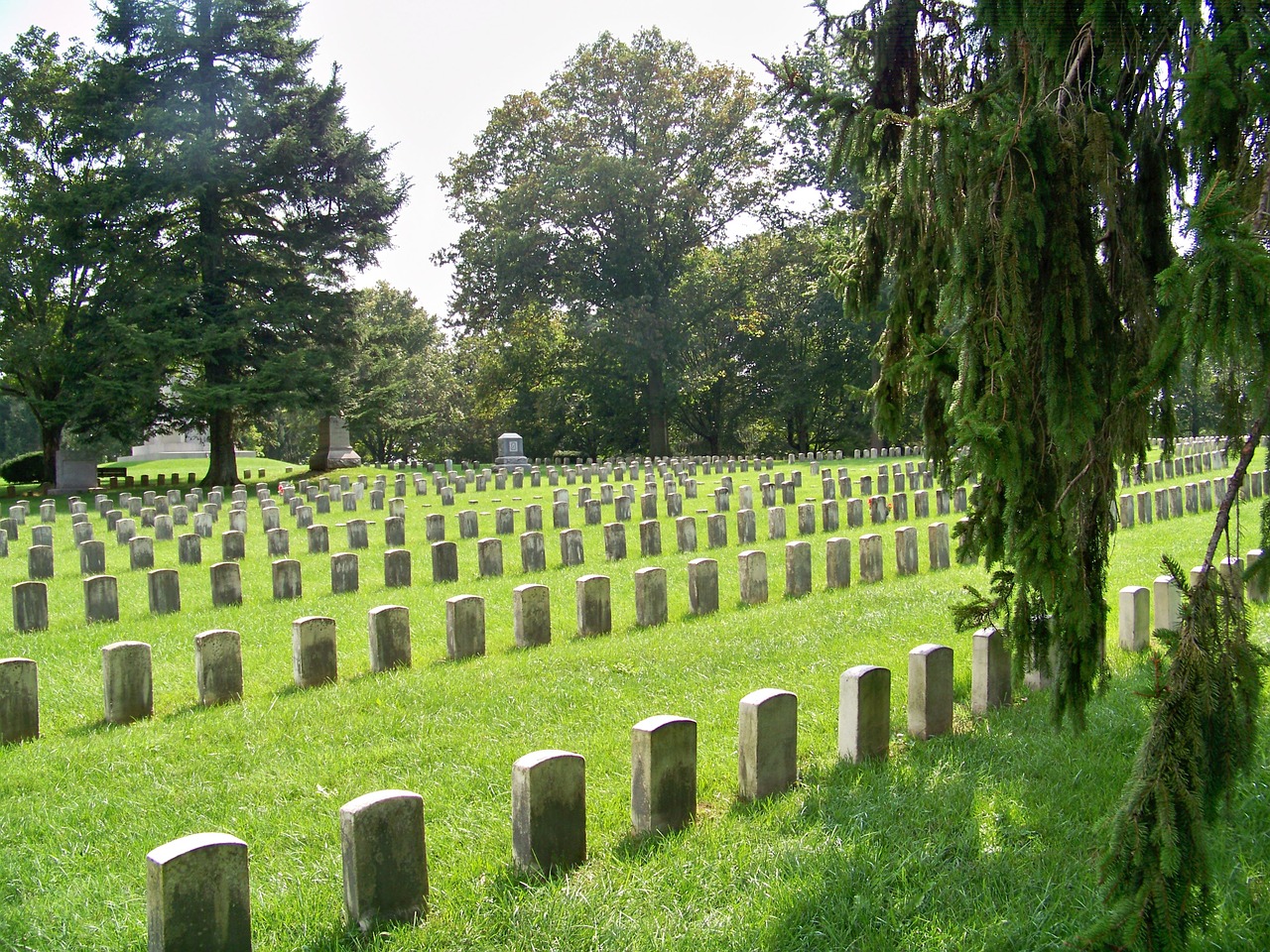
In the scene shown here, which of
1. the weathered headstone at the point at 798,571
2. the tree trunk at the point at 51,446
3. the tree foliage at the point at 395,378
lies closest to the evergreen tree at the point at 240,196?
the tree foliage at the point at 395,378

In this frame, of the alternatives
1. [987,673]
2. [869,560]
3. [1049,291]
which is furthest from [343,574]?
[1049,291]

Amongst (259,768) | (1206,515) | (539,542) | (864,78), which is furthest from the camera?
(1206,515)

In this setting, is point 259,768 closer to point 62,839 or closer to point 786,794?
point 62,839

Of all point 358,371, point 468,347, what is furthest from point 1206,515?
point 468,347

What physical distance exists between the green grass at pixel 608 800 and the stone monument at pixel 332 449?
26146 mm

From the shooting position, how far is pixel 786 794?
14.8 feet

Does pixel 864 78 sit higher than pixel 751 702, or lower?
higher

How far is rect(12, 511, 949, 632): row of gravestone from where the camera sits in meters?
9.30

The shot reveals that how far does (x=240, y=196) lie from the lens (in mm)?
30953

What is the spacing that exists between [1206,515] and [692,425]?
3747 centimetres

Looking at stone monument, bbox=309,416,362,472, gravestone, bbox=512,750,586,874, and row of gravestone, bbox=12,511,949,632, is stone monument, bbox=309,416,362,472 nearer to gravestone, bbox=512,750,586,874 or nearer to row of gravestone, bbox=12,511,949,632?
row of gravestone, bbox=12,511,949,632

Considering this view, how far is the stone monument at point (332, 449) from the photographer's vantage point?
34062mm

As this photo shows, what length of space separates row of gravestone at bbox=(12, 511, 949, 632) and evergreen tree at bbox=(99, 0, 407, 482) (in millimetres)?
19865

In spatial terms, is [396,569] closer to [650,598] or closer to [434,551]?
[434,551]
